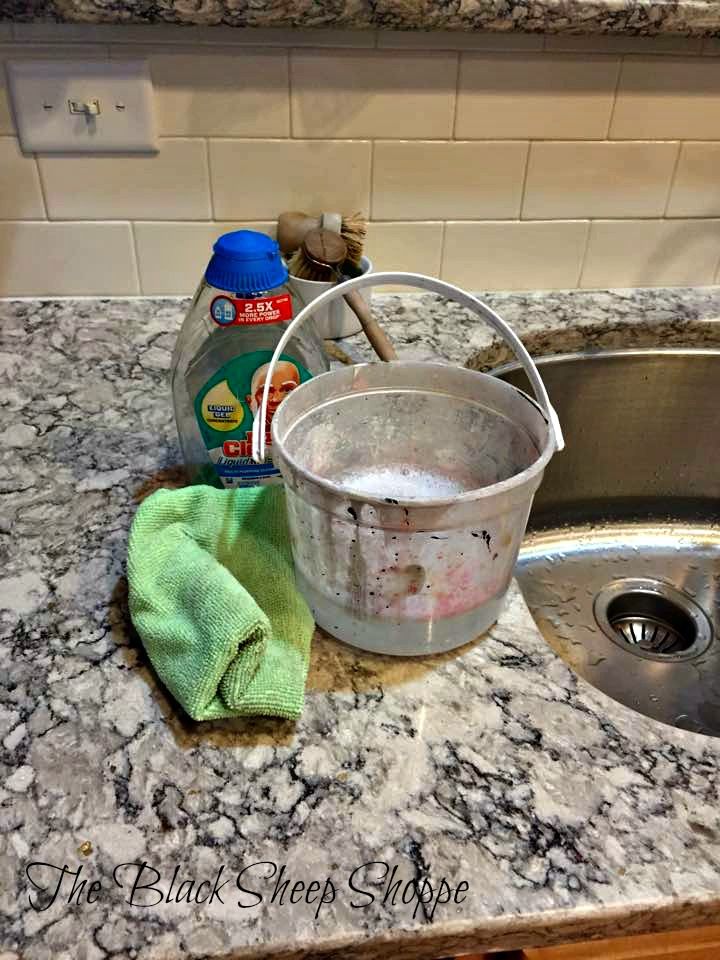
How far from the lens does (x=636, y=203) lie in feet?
3.11

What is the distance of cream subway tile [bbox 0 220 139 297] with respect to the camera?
2.93 feet

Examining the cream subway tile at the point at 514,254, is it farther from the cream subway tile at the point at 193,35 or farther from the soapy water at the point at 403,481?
the soapy water at the point at 403,481

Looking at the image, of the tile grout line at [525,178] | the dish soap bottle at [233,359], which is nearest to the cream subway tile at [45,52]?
the dish soap bottle at [233,359]

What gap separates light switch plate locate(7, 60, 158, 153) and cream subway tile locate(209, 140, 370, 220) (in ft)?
0.26

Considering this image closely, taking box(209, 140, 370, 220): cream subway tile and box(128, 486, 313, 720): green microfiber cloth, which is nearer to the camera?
box(128, 486, 313, 720): green microfiber cloth

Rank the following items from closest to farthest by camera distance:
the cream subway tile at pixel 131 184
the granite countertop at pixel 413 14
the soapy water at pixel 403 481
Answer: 1. the soapy water at pixel 403 481
2. the granite countertop at pixel 413 14
3. the cream subway tile at pixel 131 184

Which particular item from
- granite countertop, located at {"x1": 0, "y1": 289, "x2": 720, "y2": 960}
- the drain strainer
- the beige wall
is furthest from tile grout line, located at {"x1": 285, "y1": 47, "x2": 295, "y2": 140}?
the drain strainer

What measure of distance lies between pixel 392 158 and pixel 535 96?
6.5 inches

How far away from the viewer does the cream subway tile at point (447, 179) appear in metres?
0.88

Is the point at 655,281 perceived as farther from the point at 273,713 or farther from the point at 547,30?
the point at 273,713

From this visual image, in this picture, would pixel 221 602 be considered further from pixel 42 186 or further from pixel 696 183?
pixel 696 183

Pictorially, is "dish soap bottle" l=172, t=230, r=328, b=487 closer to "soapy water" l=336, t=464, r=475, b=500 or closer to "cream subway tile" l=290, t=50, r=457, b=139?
"soapy water" l=336, t=464, r=475, b=500

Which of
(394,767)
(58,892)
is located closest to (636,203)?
(394,767)

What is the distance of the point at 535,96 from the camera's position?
87 centimetres
